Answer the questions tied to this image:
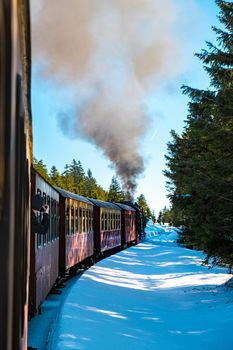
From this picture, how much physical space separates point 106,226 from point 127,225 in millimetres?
7632

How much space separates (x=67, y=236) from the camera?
1269 cm

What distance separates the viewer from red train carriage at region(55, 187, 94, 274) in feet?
40.4

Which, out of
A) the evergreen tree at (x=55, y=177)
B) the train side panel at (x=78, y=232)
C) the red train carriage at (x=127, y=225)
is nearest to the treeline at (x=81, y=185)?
the evergreen tree at (x=55, y=177)

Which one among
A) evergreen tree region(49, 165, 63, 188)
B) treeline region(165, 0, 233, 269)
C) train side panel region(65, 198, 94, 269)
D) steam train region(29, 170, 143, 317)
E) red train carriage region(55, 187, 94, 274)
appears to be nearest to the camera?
steam train region(29, 170, 143, 317)

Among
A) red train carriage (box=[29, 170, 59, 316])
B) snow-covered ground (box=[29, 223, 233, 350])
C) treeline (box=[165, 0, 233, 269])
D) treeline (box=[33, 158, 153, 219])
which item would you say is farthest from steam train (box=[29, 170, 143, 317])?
treeline (box=[33, 158, 153, 219])

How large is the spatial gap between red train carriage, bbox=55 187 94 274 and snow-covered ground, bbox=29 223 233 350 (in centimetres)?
83

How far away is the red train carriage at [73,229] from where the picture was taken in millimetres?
12312

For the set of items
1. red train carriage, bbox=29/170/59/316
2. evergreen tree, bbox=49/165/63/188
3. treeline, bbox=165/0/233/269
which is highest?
evergreen tree, bbox=49/165/63/188

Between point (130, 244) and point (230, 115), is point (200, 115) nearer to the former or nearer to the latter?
point (230, 115)

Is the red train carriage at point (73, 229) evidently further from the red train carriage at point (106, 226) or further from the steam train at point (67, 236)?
the red train carriage at point (106, 226)

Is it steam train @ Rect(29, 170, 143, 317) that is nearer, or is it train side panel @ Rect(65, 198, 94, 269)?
steam train @ Rect(29, 170, 143, 317)

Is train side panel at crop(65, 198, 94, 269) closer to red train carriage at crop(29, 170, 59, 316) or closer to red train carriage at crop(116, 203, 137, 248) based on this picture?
red train carriage at crop(29, 170, 59, 316)

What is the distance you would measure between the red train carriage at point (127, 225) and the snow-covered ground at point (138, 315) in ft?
37.2

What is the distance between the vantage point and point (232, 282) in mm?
12719
